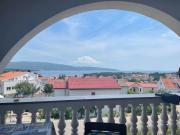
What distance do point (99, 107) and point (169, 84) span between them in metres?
0.90

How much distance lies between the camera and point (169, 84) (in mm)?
3008

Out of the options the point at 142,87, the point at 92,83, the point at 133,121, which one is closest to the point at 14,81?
the point at 92,83

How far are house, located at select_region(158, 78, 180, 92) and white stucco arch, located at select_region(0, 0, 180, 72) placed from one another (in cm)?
55

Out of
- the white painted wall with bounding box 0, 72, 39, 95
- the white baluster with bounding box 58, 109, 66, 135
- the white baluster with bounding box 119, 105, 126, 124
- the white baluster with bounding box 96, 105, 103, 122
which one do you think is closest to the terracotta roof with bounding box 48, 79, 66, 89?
the white painted wall with bounding box 0, 72, 39, 95

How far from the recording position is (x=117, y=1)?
288cm

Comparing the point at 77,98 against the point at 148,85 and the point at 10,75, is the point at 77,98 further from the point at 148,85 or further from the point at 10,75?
the point at 148,85

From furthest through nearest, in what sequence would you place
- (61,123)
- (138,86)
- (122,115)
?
(138,86)
(122,115)
(61,123)

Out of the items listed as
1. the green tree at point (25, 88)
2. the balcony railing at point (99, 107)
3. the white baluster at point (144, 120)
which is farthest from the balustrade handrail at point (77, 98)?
the green tree at point (25, 88)

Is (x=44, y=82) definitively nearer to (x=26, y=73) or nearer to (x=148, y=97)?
(x=26, y=73)

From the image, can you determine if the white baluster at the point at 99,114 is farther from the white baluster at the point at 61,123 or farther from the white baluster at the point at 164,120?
the white baluster at the point at 164,120

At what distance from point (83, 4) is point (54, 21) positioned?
1.22ft

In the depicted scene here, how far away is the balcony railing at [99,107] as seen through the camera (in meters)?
2.46

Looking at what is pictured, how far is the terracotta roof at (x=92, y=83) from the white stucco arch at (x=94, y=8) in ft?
2.29

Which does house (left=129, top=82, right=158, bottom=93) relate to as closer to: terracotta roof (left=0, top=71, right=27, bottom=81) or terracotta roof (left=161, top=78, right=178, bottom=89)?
terracotta roof (left=161, top=78, right=178, bottom=89)
